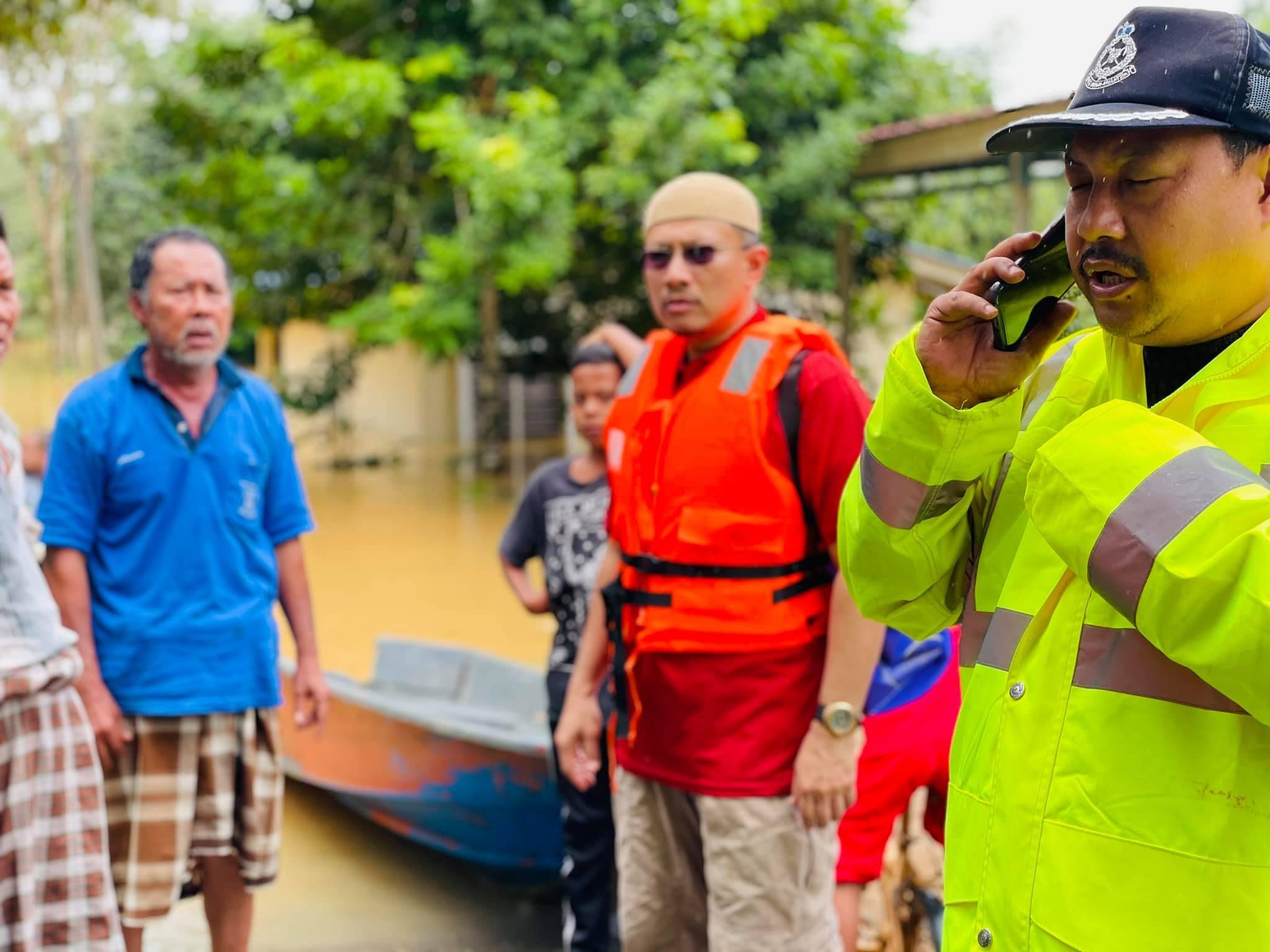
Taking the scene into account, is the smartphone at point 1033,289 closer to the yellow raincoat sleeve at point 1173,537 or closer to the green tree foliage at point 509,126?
the yellow raincoat sleeve at point 1173,537

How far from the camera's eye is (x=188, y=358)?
326cm

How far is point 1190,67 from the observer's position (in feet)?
4.10

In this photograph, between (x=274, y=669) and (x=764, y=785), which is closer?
(x=764, y=785)

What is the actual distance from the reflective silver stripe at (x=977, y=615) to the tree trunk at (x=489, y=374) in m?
11.1

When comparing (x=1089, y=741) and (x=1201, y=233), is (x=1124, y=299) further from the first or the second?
(x=1089, y=741)

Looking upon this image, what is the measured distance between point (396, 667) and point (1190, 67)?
5784mm

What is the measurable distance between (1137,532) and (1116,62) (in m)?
0.48

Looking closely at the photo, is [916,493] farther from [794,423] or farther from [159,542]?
[159,542]

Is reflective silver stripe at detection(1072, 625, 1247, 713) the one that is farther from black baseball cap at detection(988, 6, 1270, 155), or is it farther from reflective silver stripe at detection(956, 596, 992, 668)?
black baseball cap at detection(988, 6, 1270, 155)

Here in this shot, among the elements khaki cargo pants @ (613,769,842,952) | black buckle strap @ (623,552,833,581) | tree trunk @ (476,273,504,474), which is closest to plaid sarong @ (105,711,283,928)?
khaki cargo pants @ (613,769,842,952)

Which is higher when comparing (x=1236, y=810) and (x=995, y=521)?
(x=995, y=521)

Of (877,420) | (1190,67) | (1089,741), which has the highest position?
(1190,67)

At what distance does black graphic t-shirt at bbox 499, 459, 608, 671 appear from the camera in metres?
3.82

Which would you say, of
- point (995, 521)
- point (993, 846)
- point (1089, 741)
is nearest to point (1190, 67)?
point (995, 521)
